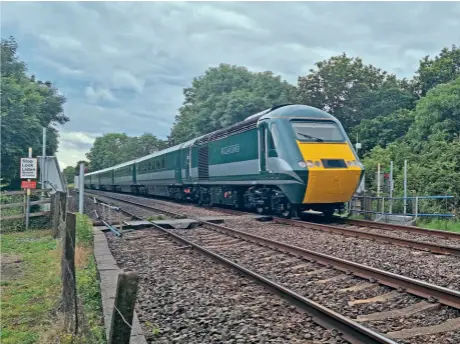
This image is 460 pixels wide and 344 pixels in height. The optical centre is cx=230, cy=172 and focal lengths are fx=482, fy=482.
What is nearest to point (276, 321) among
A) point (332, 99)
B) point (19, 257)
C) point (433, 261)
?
point (433, 261)

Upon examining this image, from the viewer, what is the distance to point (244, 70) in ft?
151

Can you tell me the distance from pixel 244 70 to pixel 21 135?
2841 centimetres

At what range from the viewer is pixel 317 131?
522 inches

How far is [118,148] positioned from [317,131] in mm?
95645

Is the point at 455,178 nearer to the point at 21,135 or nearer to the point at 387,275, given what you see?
the point at 387,275

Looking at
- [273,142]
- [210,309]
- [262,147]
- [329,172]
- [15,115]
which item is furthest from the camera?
[15,115]

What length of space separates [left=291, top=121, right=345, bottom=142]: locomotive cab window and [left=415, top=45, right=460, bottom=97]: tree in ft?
72.3

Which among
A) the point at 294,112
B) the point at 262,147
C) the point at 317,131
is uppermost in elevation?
the point at 294,112

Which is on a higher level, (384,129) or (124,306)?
(384,129)

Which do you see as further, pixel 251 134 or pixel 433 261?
pixel 251 134

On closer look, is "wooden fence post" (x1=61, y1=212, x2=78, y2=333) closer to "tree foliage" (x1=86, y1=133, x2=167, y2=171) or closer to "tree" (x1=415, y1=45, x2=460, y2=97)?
"tree" (x1=415, y1=45, x2=460, y2=97)

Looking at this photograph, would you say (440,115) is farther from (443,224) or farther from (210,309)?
(210,309)

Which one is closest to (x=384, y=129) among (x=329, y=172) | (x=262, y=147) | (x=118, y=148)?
(x=262, y=147)

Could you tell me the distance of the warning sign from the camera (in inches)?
494
